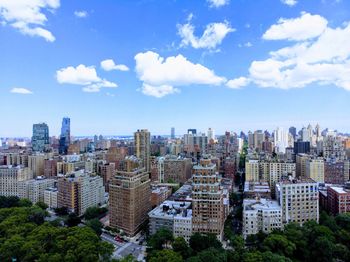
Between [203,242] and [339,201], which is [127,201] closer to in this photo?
[203,242]

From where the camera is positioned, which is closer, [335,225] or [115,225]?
[335,225]

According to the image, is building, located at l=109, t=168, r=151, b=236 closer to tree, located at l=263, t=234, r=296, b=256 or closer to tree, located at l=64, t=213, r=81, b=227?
tree, located at l=64, t=213, r=81, b=227

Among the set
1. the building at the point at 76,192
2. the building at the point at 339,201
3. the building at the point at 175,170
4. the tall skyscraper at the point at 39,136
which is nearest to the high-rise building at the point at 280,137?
the building at the point at 175,170

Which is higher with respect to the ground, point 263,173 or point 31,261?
point 263,173

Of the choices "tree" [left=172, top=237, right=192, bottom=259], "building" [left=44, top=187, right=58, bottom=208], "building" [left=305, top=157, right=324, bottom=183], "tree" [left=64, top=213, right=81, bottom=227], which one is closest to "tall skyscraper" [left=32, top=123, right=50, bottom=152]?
"building" [left=44, top=187, right=58, bottom=208]

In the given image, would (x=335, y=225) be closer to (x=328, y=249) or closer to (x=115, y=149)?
(x=328, y=249)

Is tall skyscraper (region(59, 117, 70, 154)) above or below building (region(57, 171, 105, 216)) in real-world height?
above

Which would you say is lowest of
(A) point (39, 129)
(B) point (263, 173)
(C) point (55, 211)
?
(C) point (55, 211)

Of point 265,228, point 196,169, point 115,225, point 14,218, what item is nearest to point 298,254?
point 265,228
